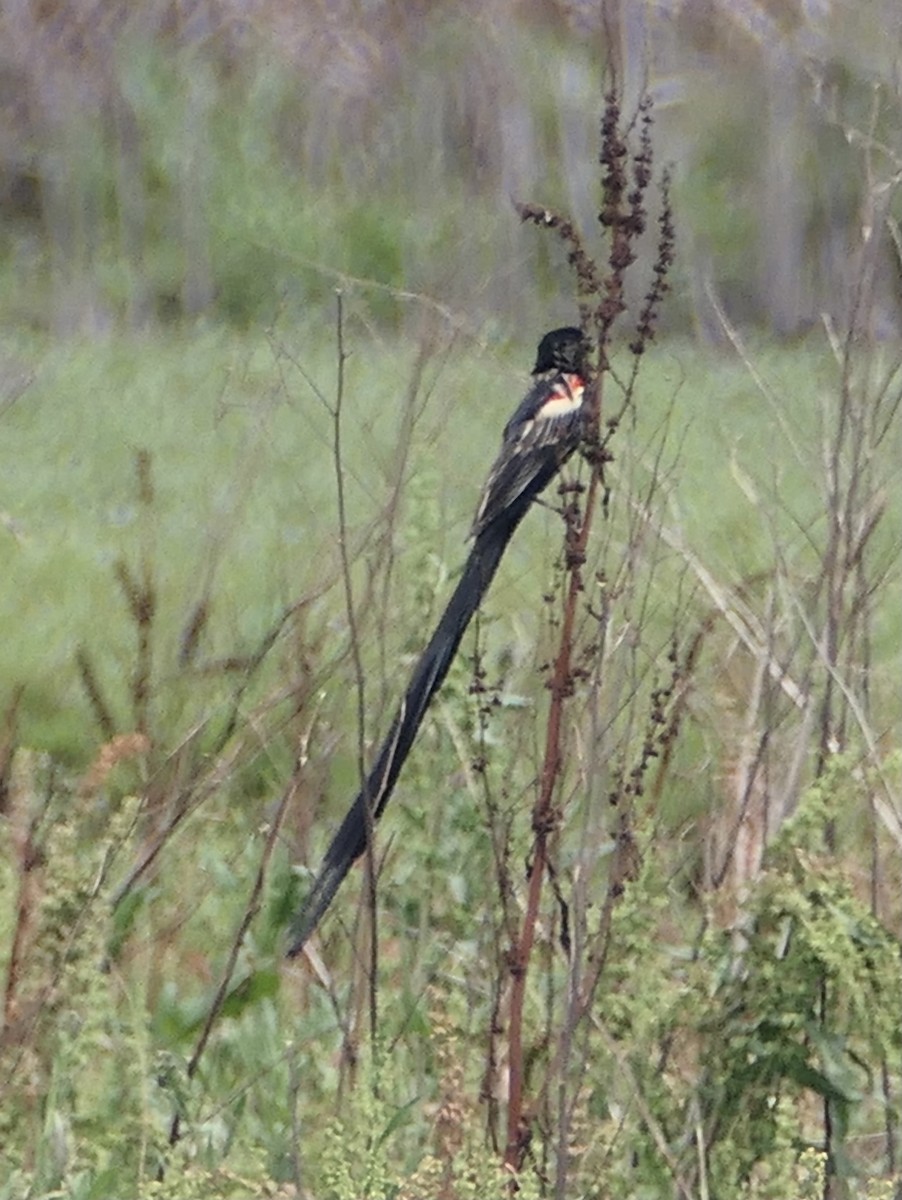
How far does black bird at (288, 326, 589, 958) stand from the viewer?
2.89 metres

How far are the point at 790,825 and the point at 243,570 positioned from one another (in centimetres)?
583

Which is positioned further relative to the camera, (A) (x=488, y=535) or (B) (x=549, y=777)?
(A) (x=488, y=535)

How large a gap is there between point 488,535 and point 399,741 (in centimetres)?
41

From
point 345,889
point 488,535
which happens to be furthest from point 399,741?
point 345,889

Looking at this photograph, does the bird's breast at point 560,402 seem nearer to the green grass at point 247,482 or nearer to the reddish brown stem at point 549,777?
the green grass at point 247,482

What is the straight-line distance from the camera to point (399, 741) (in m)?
2.88

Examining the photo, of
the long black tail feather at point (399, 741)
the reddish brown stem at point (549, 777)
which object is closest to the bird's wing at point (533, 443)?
the long black tail feather at point (399, 741)

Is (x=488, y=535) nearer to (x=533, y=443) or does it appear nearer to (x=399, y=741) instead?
(x=533, y=443)

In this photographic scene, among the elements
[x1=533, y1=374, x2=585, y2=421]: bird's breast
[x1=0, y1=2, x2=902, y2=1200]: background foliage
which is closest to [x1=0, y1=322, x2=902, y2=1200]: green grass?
[x1=0, y1=2, x2=902, y2=1200]: background foliage

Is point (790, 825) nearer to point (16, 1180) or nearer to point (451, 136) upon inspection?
point (16, 1180)

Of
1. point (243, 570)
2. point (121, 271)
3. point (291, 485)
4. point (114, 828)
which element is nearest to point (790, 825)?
point (114, 828)

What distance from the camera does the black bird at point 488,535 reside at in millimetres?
2895

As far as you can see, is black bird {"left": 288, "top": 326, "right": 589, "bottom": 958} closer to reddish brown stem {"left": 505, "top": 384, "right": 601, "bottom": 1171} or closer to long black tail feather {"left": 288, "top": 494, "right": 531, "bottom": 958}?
long black tail feather {"left": 288, "top": 494, "right": 531, "bottom": 958}

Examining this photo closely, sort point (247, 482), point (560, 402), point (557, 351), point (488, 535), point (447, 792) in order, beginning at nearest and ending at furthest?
point (488, 535), point (560, 402), point (557, 351), point (447, 792), point (247, 482)
